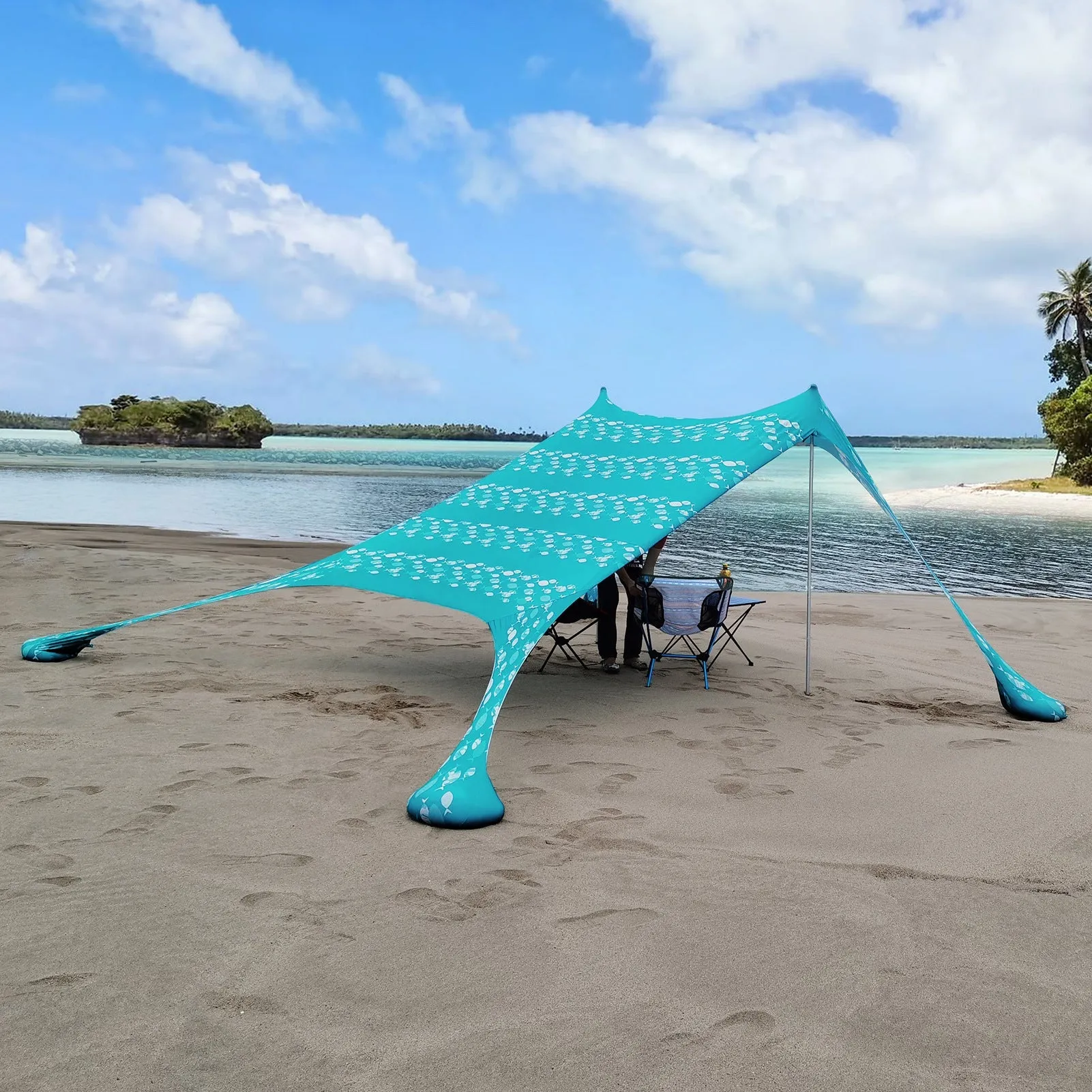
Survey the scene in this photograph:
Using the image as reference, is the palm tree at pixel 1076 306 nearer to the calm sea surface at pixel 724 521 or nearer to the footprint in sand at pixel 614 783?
the calm sea surface at pixel 724 521

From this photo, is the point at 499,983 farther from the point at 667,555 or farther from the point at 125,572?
the point at 667,555

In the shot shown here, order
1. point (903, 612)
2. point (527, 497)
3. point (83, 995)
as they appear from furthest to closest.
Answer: point (903, 612)
point (527, 497)
point (83, 995)

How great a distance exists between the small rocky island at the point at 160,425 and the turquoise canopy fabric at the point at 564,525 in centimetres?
8714

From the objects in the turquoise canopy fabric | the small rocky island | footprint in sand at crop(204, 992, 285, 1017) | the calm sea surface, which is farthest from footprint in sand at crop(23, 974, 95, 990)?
the small rocky island

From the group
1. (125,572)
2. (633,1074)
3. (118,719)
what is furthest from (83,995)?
(125,572)

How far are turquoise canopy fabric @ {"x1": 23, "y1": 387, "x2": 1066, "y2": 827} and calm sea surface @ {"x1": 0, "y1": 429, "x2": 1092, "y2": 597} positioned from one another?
25.9 ft

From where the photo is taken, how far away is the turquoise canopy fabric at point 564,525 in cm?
552

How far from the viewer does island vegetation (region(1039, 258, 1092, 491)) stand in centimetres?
4028

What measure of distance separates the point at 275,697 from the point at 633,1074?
4072mm

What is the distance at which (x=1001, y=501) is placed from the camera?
3809cm

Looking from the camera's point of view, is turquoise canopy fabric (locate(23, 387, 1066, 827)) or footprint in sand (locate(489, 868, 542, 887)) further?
turquoise canopy fabric (locate(23, 387, 1066, 827))

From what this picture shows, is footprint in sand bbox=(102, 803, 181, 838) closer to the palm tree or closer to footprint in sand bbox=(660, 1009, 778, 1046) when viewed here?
footprint in sand bbox=(660, 1009, 778, 1046)

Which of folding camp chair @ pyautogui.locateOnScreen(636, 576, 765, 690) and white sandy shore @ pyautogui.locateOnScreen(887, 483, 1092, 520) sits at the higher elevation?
folding camp chair @ pyautogui.locateOnScreen(636, 576, 765, 690)

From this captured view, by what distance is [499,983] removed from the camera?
2900mm
